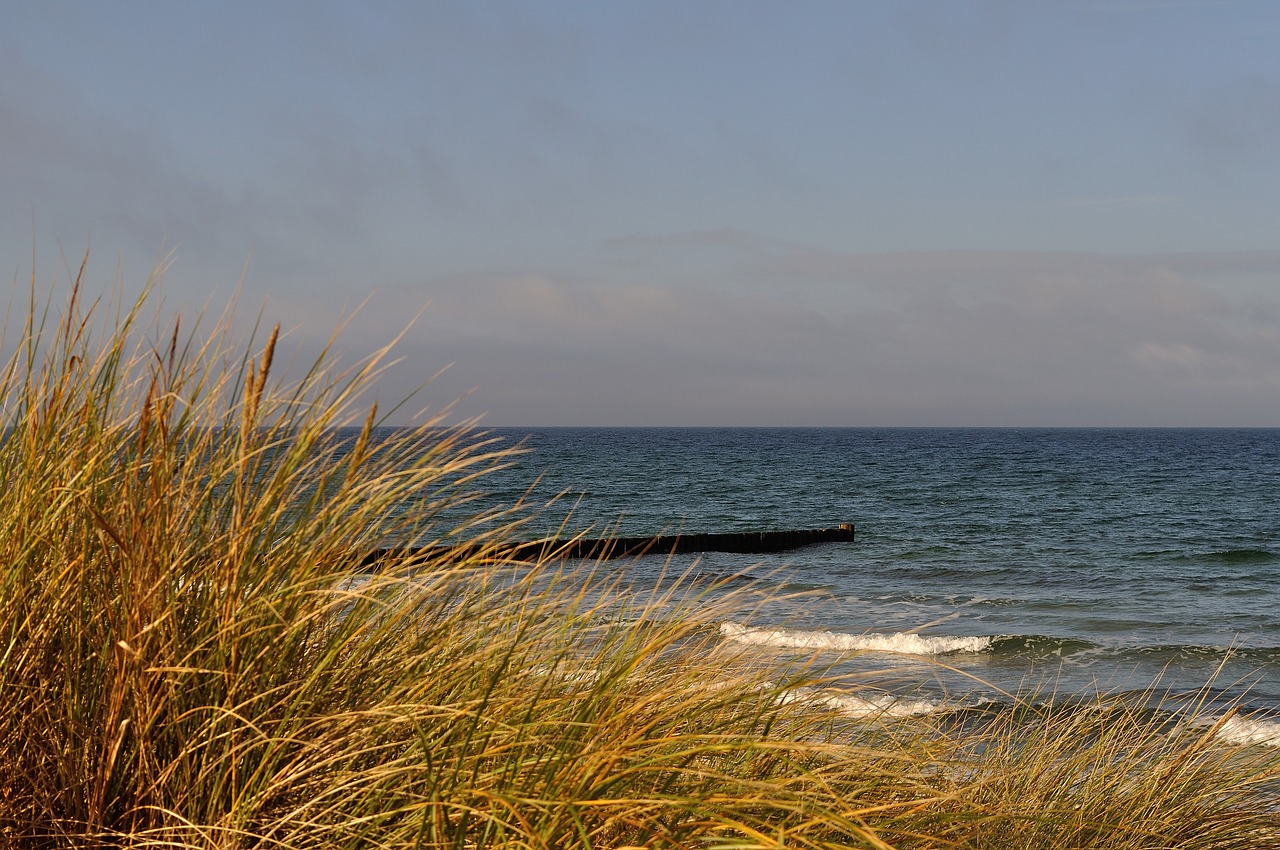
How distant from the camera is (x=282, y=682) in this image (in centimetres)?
235

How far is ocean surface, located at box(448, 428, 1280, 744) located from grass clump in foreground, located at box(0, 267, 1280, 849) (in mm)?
513

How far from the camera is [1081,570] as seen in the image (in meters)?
21.4

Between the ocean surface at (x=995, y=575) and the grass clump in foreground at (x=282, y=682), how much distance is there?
1.68ft

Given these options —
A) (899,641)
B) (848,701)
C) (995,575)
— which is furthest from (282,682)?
(995,575)

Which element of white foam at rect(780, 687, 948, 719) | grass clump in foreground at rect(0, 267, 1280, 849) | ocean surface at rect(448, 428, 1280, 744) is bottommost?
ocean surface at rect(448, 428, 1280, 744)

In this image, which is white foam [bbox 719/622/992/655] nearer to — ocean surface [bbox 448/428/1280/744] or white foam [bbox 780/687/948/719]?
ocean surface [bbox 448/428/1280/744]

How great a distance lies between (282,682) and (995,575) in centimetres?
2028

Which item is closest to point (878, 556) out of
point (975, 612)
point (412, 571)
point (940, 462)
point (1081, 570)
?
point (1081, 570)

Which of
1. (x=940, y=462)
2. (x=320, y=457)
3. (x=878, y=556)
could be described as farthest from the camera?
(x=940, y=462)

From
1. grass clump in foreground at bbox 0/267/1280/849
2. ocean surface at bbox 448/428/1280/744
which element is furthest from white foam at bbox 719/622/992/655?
grass clump in foreground at bbox 0/267/1280/849

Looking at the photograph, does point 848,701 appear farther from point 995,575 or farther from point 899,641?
point 995,575

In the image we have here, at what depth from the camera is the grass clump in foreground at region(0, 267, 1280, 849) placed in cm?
205

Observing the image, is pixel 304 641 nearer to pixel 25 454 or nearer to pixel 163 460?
pixel 163 460

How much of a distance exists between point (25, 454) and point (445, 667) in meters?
1.19
